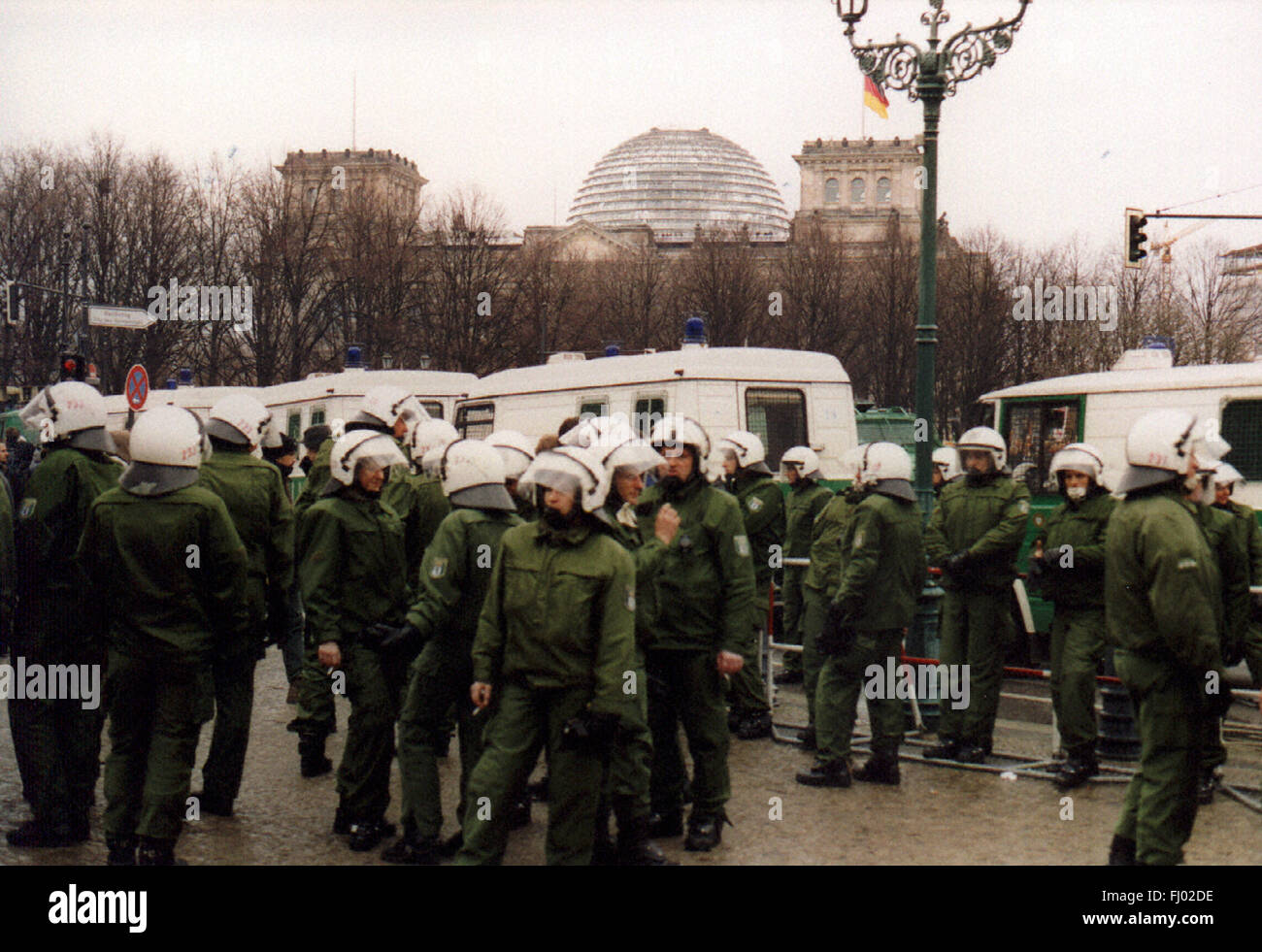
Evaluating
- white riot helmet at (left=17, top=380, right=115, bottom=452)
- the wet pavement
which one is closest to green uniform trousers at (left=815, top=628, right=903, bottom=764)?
the wet pavement

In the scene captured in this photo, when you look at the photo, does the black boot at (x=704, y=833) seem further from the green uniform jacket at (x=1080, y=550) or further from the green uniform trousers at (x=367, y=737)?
the green uniform jacket at (x=1080, y=550)

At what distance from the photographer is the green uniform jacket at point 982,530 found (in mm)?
7984

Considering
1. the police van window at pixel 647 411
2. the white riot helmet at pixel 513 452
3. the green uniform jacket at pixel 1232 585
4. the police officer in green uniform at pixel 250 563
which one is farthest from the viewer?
the police van window at pixel 647 411

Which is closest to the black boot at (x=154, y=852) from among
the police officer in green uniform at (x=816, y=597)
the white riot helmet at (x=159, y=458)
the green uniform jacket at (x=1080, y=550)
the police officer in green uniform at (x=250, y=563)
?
the police officer in green uniform at (x=250, y=563)

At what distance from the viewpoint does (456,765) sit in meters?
8.03

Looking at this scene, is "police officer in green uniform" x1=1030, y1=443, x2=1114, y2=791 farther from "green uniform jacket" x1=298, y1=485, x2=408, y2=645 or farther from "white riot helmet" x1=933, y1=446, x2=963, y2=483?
"white riot helmet" x1=933, y1=446, x2=963, y2=483

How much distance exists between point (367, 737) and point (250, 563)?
49.4 inches

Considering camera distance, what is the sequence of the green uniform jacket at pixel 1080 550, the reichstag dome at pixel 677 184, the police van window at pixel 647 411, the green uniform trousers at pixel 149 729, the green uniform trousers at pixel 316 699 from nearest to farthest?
1. the green uniform trousers at pixel 149 729
2. the green uniform trousers at pixel 316 699
3. the green uniform jacket at pixel 1080 550
4. the police van window at pixel 647 411
5. the reichstag dome at pixel 677 184

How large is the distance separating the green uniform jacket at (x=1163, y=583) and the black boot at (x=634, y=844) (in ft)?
6.87

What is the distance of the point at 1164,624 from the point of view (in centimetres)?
515

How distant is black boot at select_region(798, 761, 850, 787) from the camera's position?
7465mm

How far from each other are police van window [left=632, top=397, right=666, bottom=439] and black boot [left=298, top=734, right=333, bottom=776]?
6.70m
